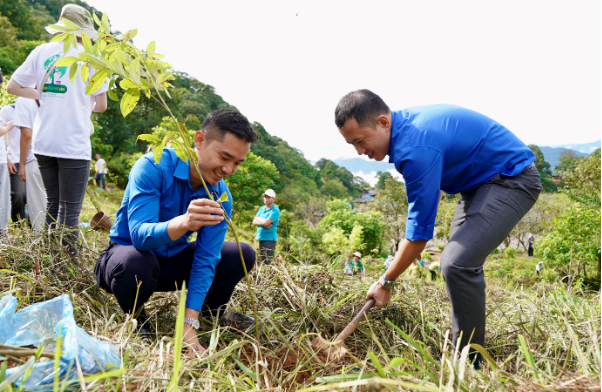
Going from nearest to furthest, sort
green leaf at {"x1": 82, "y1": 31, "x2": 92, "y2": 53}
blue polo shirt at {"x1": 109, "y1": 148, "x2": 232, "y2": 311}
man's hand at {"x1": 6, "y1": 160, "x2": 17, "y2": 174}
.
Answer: green leaf at {"x1": 82, "y1": 31, "x2": 92, "y2": 53}, blue polo shirt at {"x1": 109, "y1": 148, "x2": 232, "y2": 311}, man's hand at {"x1": 6, "y1": 160, "x2": 17, "y2": 174}

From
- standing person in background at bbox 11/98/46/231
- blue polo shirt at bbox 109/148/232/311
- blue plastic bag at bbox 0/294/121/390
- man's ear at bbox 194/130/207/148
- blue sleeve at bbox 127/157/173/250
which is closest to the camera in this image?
blue plastic bag at bbox 0/294/121/390

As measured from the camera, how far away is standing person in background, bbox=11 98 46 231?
134 inches

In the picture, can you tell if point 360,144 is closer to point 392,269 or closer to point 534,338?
point 392,269

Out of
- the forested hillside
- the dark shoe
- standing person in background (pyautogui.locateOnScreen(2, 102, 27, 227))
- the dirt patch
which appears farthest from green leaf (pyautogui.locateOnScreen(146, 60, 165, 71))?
the forested hillside

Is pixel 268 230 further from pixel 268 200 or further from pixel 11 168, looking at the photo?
pixel 11 168

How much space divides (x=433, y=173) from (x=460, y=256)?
0.40m

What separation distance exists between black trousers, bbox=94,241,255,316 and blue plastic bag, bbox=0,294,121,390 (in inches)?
10.7

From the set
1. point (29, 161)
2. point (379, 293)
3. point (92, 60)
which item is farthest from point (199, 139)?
point (29, 161)

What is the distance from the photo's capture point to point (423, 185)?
1837 millimetres

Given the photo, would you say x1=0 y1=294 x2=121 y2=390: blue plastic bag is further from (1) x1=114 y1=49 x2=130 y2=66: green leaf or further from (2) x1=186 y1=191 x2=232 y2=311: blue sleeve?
(1) x1=114 y1=49 x2=130 y2=66: green leaf

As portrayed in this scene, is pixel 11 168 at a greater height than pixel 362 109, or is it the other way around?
pixel 362 109

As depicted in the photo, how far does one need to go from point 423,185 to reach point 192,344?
123cm

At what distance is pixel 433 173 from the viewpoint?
72.4 inches

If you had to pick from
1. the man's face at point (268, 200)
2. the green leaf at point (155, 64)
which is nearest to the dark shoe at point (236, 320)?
the green leaf at point (155, 64)
